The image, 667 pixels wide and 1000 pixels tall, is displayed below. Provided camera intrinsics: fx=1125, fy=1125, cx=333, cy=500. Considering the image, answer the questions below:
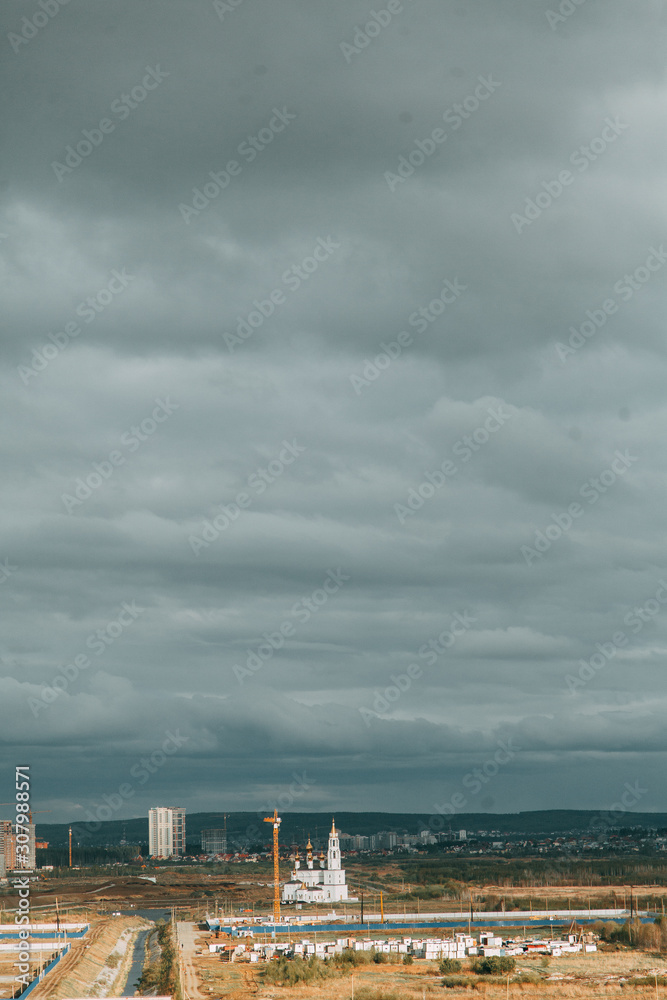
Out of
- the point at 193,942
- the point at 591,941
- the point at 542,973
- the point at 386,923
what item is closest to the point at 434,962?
the point at 542,973

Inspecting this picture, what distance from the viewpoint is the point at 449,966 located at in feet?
267

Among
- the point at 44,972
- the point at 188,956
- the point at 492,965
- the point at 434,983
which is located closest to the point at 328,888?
the point at 188,956

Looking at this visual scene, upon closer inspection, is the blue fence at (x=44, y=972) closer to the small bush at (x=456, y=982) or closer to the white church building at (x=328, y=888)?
the small bush at (x=456, y=982)

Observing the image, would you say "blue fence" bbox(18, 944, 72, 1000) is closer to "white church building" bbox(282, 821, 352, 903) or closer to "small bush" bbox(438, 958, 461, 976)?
"small bush" bbox(438, 958, 461, 976)

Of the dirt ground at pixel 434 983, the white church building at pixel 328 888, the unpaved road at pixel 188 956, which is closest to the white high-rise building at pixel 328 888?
the white church building at pixel 328 888

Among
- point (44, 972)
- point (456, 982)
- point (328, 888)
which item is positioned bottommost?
point (328, 888)

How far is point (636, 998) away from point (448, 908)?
277 feet

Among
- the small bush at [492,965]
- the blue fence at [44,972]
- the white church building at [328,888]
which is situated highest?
the blue fence at [44,972]

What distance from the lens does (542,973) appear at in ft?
260

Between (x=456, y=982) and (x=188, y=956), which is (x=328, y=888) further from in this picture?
(x=456, y=982)

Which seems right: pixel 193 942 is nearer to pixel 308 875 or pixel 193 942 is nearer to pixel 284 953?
pixel 284 953

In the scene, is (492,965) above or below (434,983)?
above

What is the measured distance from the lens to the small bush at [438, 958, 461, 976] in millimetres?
80938

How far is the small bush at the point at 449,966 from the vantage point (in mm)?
80938
